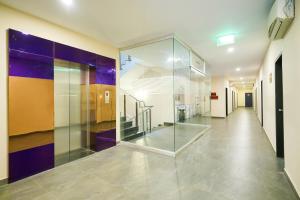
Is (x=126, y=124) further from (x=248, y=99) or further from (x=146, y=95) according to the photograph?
(x=248, y=99)

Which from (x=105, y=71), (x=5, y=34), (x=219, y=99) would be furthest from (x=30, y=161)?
(x=219, y=99)

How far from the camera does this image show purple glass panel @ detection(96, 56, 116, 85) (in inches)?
180

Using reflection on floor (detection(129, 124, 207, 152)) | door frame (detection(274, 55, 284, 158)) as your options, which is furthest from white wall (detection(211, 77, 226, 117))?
door frame (detection(274, 55, 284, 158))

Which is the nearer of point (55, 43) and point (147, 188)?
point (147, 188)

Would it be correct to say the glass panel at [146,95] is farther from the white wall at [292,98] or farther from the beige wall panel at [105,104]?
the white wall at [292,98]

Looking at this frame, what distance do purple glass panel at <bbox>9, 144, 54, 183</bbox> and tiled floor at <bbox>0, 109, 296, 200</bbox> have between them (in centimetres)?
14

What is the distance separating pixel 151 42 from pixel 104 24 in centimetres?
151

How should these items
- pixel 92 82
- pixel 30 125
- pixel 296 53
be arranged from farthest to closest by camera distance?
pixel 92 82 < pixel 30 125 < pixel 296 53

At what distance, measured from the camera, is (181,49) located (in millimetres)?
4980

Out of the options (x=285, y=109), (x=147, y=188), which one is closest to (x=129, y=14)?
(x=147, y=188)

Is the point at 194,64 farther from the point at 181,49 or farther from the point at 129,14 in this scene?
the point at 129,14

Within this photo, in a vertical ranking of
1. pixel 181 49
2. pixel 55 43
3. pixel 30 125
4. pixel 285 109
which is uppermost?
pixel 181 49

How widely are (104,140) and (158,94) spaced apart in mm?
2478

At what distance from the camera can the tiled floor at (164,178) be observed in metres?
2.48
